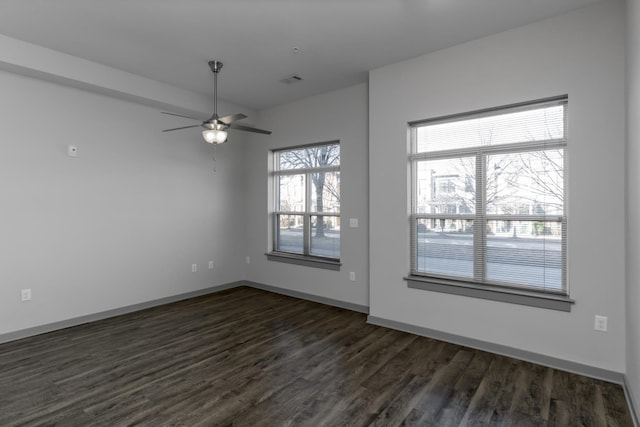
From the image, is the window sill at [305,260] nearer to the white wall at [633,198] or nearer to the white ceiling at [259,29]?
the white ceiling at [259,29]

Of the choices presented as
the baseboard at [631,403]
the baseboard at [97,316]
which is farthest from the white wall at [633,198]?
the baseboard at [97,316]

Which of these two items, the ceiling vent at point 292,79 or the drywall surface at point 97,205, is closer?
the drywall surface at point 97,205

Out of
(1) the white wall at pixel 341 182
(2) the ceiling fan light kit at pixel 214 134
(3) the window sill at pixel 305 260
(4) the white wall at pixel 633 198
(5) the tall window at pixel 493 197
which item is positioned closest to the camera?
(4) the white wall at pixel 633 198

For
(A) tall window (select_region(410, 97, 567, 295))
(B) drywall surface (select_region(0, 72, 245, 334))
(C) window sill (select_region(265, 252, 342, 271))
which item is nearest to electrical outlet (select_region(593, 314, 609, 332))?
(A) tall window (select_region(410, 97, 567, 295))

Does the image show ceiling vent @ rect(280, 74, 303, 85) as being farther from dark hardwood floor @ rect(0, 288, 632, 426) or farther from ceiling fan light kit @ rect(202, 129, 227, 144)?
dark hardwood floor @ rect(0, 288, 632, 426)

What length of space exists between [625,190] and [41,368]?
16.8ft

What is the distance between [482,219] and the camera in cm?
349

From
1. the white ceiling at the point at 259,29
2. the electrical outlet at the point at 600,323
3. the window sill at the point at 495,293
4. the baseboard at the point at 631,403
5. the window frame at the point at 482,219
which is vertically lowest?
the baseboard at the point at 631,403

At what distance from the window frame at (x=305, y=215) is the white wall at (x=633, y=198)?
3.11 meters

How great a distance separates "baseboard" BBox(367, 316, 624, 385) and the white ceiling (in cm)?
303

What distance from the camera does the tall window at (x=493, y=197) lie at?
311cm

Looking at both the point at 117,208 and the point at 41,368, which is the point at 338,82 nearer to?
the point at 117,208

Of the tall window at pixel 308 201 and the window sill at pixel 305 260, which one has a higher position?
the tall window at pixel 308 201

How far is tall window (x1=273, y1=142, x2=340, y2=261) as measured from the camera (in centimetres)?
513
